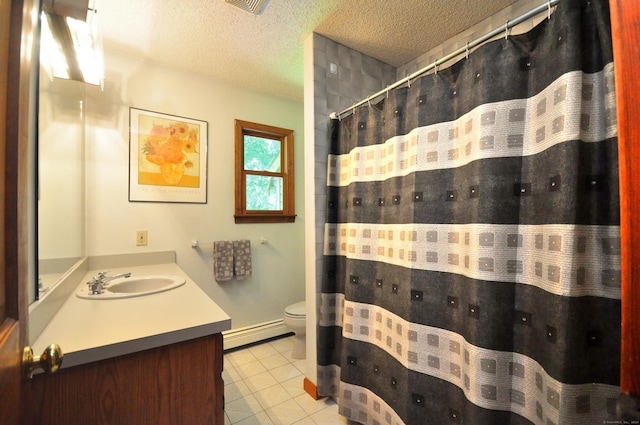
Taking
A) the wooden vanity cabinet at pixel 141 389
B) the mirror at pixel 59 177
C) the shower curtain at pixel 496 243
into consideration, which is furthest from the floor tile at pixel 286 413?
the mirror at pixel 59 177

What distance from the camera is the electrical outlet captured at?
6.16 ft

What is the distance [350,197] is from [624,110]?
120 cm

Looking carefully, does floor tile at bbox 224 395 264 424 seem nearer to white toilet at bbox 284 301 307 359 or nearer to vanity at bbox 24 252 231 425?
white toilet at bbox 284 301 307 359

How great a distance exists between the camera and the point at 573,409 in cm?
68

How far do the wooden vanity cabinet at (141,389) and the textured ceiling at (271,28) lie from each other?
174 centimetres

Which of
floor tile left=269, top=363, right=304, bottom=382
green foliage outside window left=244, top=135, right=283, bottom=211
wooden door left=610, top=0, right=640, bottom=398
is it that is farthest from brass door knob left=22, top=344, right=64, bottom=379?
green foliage outside window left=244, top=135, right=283, bottom=211

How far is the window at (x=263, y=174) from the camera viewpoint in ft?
7.55

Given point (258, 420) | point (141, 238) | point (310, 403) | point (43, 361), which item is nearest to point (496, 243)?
point (43, 361)

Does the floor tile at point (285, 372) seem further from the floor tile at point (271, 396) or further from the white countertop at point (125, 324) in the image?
the white countertop at point (125, 324)

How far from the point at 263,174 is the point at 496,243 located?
2.01 m

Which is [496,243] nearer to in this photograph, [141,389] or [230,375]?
[141,389]

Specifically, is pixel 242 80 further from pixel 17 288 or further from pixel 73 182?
pixel 17 288

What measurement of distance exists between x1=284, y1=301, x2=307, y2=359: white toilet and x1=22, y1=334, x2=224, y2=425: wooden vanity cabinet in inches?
46.6

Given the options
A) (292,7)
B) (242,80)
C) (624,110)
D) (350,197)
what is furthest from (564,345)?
(242,80)
